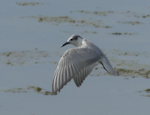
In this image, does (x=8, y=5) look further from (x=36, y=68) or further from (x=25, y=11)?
(x=36, y=68)

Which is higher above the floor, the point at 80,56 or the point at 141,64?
the point at 80,56

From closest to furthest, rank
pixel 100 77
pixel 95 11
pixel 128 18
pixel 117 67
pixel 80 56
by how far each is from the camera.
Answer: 1. pixel 80 56
2. pixel 100 77
3. pixel 117 67
4. pixel 128 18
5. pixel 95 11

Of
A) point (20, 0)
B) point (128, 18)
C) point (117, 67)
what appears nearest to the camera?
point (117, 67)

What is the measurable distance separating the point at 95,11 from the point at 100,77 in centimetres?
659

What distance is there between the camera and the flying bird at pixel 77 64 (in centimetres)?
884

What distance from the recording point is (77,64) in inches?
368

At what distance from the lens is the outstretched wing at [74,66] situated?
8828 millimetres

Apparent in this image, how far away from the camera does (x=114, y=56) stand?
12711 mm

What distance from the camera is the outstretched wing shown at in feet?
29.0

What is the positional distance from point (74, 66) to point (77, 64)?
9 centimetres

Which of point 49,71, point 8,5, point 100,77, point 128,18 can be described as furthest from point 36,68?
point 8,5

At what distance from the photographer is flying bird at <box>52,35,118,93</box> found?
884cm

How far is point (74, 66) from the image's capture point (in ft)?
30.5

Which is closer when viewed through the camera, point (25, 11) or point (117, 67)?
point (117, 67)
